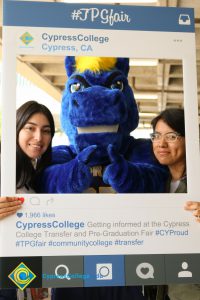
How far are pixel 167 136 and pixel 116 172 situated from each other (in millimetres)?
257

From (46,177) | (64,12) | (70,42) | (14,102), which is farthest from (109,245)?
(64,12)

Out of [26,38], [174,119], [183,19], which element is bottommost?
[174,119]

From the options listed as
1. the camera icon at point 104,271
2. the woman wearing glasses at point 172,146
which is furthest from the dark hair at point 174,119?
the camera icon at point 104,271

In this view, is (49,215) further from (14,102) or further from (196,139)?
(196,139)

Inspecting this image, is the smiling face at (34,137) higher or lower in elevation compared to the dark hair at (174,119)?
lower

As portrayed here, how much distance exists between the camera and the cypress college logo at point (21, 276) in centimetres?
155

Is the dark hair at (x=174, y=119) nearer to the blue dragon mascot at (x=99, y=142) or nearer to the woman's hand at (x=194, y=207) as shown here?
the blue dragon mascot at (x=99, y=142)

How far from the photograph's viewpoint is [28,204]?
1.58 meters

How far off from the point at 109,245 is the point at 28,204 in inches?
13.7

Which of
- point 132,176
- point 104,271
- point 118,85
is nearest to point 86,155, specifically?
point 132,176

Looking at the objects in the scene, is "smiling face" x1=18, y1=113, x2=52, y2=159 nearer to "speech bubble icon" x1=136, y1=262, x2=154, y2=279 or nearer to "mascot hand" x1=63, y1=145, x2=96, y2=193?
"mascot hand" x1=63, y1=145, x2=96, y2=193

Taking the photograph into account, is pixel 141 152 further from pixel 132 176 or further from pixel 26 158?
pixel 26 158

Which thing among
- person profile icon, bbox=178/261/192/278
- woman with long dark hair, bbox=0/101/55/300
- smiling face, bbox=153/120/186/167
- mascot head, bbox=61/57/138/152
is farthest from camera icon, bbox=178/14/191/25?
person profile icon, bbox=178/261/192/278

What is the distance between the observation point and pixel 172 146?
169 cm
